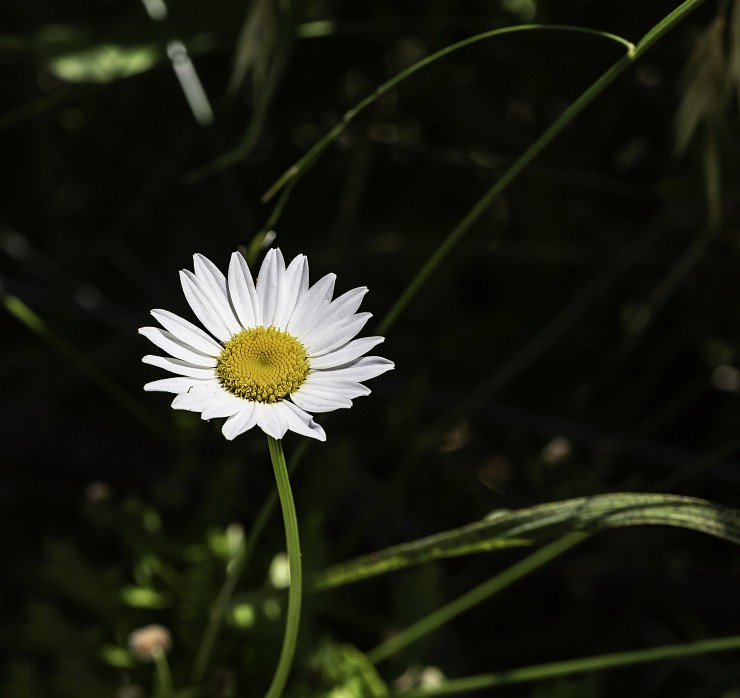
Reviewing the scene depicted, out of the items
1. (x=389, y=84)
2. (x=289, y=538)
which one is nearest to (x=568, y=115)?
(x=389, y=84)

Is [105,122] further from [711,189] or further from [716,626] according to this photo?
[716,626]

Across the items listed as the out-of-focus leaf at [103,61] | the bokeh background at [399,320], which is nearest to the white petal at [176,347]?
the bokeh background at [399,320]

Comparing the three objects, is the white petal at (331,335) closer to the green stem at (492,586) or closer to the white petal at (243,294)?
the white petal at (243,294)

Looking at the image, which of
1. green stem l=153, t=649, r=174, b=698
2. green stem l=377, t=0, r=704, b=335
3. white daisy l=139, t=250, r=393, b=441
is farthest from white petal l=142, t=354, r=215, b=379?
green stem l=153, t=649, r=174, b=698

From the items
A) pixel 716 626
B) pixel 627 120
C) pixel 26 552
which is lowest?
pixel 26 552

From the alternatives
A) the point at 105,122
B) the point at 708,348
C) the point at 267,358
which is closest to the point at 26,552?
the point at 105,122

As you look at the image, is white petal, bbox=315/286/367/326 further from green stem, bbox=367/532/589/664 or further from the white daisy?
green stem, bbox=367/532/589/664
